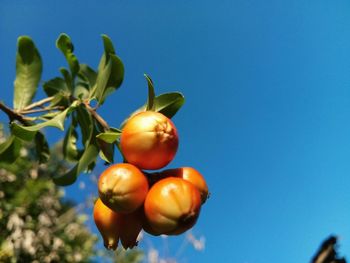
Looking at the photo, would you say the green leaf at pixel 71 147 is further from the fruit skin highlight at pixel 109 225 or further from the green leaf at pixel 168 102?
the fruit skin highlight at pixel 109 225

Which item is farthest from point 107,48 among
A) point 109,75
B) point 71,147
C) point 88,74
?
point 71,147

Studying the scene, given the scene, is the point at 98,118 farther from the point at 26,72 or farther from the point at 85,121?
the point at 26,72

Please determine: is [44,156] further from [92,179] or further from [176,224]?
[92,179]

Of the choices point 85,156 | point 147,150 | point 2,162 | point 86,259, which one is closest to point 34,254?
point 86,259

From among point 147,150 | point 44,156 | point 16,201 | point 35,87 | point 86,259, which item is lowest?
point 86,259

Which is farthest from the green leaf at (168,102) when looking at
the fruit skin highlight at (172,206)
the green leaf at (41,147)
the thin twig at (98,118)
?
the green leaf at (41,147)

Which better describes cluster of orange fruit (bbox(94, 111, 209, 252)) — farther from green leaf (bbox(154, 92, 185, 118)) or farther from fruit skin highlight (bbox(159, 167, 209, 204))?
green leaf (bbox(154, 92, 185, 118))
